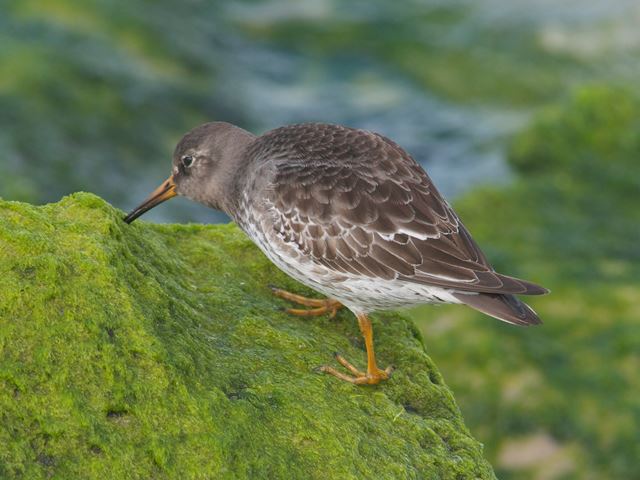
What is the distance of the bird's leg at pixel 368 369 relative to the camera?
502 cm

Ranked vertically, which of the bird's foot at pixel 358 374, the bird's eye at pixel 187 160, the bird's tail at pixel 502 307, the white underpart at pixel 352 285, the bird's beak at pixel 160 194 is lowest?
the bird's beak at pixel 160 194

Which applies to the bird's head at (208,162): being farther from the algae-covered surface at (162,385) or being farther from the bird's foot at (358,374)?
the bird's foot at (358,374)

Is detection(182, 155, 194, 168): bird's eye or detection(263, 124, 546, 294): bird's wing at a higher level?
detection(263, 124, 546, 294): bird's wing

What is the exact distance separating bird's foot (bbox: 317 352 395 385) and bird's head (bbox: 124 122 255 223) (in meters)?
1.78

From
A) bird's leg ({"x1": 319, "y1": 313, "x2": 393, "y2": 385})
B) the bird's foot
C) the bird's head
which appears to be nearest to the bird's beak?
the bird's head

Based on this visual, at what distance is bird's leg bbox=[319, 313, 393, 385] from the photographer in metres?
5.02

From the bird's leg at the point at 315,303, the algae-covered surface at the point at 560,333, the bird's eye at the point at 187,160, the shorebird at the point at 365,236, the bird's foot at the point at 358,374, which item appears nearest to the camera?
the bird's foot at the point at 358,374

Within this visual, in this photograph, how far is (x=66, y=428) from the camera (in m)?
3.86

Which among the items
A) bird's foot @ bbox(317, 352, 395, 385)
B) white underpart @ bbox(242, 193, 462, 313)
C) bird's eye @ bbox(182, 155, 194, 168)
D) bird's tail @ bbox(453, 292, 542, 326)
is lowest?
bird's foot @ bbox(317, 352, 395, 385)

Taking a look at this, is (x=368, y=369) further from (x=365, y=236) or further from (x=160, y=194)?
(x=160, y=194)

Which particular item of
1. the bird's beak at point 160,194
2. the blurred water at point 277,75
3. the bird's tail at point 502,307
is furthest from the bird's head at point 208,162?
the blurred water at point 277,75

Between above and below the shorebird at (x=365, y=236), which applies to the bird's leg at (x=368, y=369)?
below

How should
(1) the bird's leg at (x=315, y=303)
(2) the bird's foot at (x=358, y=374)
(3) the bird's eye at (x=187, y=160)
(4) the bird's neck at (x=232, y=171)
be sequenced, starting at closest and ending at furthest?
(2) the bird's foot at (x=358, y=374), (1) the bird's leg at (x=315, y=303), (4) the bird's neck at (x=232, y=171), (3) the bird's eye at (x=187, y=160)

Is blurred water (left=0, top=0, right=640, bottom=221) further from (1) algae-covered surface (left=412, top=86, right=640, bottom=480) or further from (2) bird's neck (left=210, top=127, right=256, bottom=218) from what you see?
(2) bird's neck (left=210, top=127, right=256, bottom=218)
